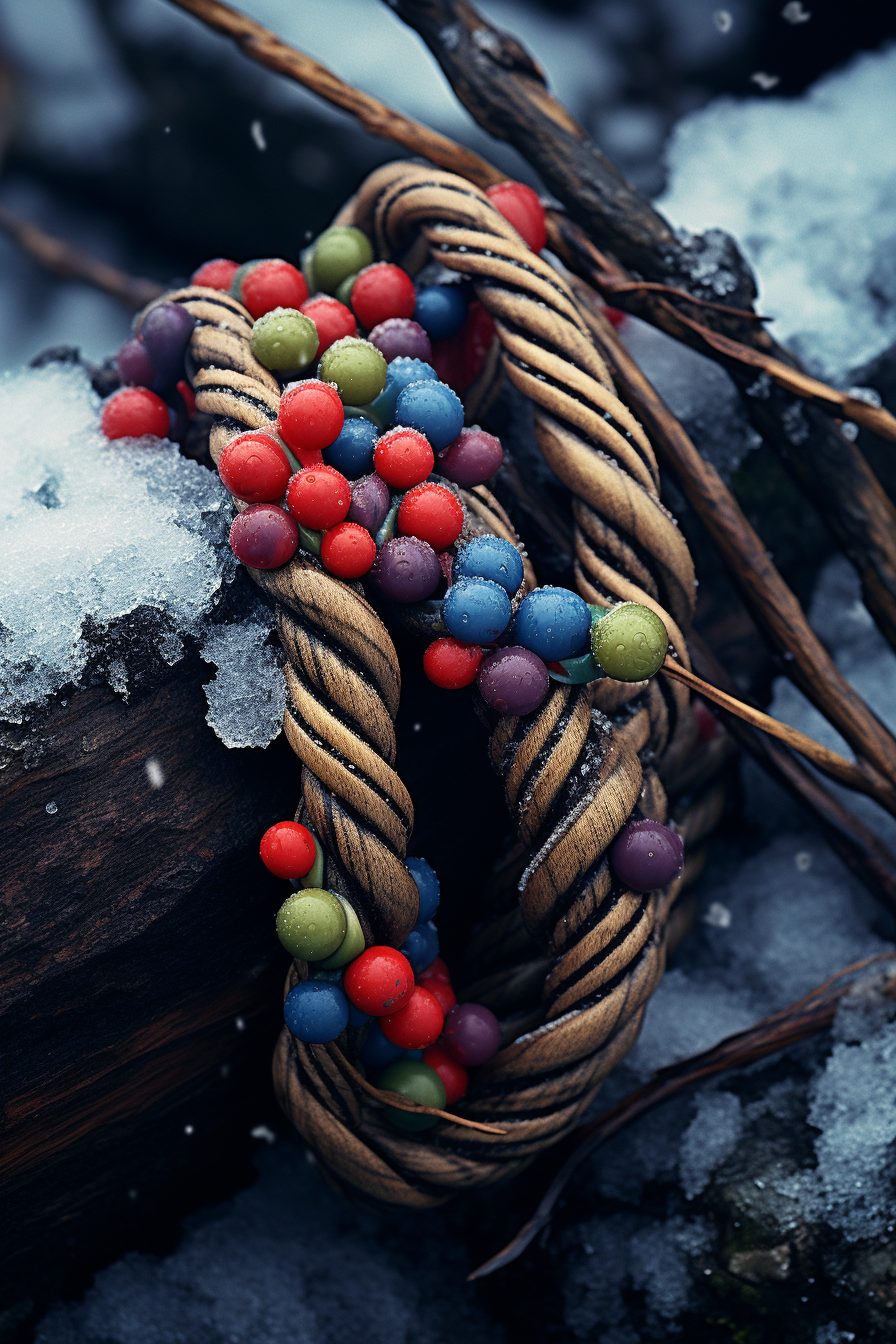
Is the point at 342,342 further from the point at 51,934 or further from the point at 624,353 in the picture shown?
the point at 51,934

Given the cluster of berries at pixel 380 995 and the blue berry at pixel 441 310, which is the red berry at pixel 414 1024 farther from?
the blue berry at pixel 441 310

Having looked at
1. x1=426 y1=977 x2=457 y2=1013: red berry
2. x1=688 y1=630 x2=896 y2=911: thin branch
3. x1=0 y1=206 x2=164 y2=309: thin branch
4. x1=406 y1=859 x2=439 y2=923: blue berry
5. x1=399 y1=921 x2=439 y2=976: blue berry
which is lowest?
x1=0 y1=206 x2=164 y2=309: thin branch

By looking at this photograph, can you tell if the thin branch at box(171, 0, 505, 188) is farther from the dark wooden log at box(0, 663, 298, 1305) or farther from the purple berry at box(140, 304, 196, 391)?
the dark wooden log at box(0, 663, 298, 1305)

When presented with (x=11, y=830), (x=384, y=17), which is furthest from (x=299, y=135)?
(x=11, y=830)

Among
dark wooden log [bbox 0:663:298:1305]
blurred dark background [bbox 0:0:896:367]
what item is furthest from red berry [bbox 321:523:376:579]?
blurred dark background [bbox 0:0:896:367]

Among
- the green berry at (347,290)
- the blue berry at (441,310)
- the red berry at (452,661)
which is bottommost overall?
the red berry at (452,661)

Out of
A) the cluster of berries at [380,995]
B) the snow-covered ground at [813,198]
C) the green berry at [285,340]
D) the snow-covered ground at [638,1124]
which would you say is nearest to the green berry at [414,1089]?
the cluster of berries at [380,995]
